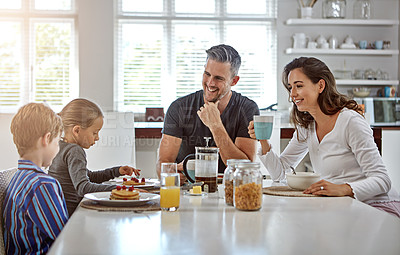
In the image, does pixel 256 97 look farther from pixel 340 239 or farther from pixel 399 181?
pixel 340 239

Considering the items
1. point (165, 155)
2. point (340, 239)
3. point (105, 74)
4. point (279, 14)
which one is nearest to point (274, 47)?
point (279, 14)

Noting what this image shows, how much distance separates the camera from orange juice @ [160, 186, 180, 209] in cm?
142

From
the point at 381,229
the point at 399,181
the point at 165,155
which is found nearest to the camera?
the point at 381,229

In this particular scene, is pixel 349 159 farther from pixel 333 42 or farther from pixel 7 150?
pixel 333 42

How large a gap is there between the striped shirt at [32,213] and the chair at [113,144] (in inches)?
59.9

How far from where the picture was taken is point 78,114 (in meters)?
2.12

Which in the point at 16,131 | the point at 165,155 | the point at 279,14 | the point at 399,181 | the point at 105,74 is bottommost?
the point at 399,181

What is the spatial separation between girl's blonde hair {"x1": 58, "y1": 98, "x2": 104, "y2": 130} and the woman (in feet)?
2.29

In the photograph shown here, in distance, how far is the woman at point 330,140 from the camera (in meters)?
1.95

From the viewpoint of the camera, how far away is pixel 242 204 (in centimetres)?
144

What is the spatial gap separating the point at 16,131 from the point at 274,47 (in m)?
4.95

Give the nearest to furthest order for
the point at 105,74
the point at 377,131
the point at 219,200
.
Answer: the point at 219,200 < the point at 377,131 < the point at 105,74

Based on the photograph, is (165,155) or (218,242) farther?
(165,155)

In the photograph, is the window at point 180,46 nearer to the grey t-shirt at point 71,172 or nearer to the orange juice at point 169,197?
the grey t-shirt at point 71,172
